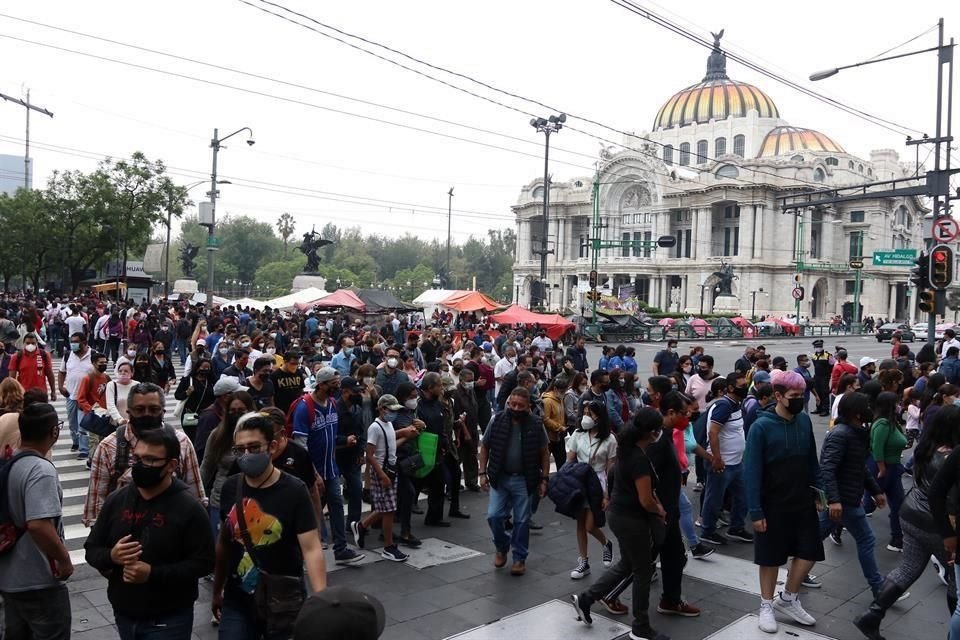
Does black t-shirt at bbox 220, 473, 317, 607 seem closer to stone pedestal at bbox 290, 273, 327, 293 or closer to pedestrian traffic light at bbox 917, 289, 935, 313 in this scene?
pedestrian traffic light at bbox 917, 289, 935, 313

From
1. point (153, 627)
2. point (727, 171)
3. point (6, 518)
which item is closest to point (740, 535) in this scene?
point (153, 627)

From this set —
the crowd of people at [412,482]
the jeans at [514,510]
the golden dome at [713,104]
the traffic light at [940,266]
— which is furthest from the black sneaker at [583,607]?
the golden dome at [713,104]

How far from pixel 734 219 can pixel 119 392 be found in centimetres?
7977

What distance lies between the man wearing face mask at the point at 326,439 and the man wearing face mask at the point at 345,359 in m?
5.79

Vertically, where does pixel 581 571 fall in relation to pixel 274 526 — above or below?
below

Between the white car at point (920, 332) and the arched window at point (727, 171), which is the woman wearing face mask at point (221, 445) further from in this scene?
the arched window at point (727, 171)

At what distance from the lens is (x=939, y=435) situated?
4824 millimetres

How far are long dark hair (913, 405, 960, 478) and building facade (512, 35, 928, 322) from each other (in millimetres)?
66244

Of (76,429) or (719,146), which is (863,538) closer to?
(76,429)

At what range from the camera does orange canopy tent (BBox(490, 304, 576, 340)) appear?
88.4 feet

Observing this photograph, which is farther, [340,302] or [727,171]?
[727,171]

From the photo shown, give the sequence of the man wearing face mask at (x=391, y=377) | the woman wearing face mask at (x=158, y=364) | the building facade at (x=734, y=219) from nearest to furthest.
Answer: the man wearing face mask at (x=391, y=377) < the woman wearing face mask at (x=158, y=364) < the building facade at (x=734, y=219)

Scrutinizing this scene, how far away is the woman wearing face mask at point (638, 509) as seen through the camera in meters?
4.95

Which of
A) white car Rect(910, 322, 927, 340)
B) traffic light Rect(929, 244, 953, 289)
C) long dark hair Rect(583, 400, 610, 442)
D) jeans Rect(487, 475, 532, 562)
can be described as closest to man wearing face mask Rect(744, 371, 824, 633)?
long dark hair Rect(583, 400, 610, 442)
